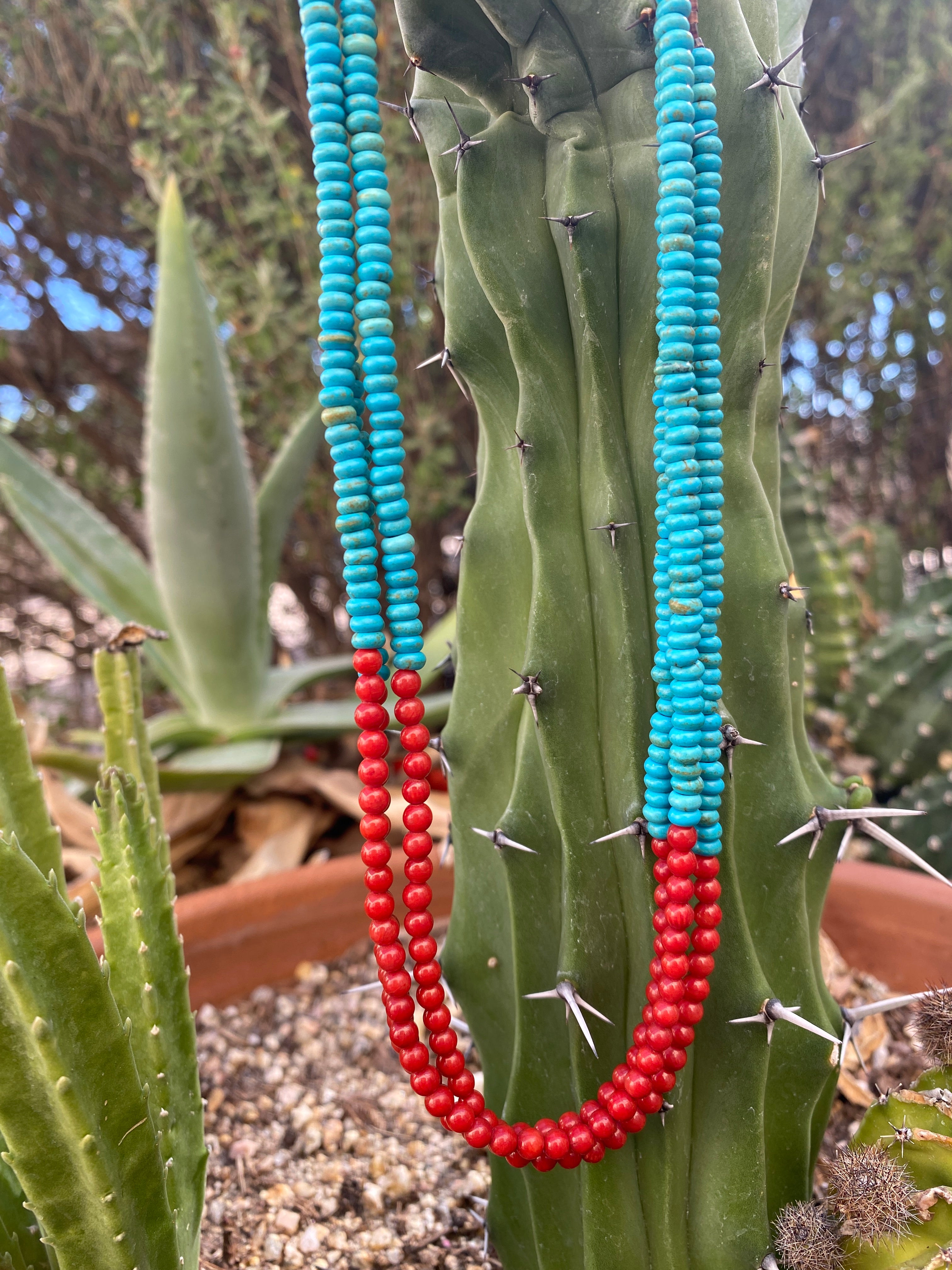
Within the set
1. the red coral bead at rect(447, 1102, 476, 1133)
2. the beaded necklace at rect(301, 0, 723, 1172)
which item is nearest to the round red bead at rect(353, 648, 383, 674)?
the beaded necklace at rect(301, 0, 723, 1172)

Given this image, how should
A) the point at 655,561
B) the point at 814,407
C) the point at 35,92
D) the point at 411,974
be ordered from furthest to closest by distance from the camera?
the point at 814,407
the point at 35,92
the point at 411,974
the point at 655,561

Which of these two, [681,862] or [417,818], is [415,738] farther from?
[681,862]

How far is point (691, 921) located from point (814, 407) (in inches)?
80.1

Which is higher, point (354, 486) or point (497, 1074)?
point (354, 486)

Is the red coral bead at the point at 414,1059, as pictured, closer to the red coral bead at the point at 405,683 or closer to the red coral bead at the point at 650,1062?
the red coral bead at the point at 650,1062

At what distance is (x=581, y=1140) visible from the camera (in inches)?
23.3

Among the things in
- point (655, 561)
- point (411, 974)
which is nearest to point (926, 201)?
point (655, 561)

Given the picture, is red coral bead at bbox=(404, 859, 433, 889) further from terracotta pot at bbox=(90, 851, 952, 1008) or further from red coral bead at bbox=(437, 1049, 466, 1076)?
terracotta pot at bbox=(90, 851, 952, 1008)

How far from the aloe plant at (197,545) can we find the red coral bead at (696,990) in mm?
792

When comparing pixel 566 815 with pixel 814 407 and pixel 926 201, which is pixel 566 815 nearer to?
pixel 814 407

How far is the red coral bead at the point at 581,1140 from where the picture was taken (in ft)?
1.94

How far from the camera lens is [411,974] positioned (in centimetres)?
70

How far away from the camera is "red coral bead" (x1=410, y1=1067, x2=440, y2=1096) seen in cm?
62

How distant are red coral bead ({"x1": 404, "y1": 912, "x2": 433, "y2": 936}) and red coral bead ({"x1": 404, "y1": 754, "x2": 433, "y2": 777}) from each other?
9cm
